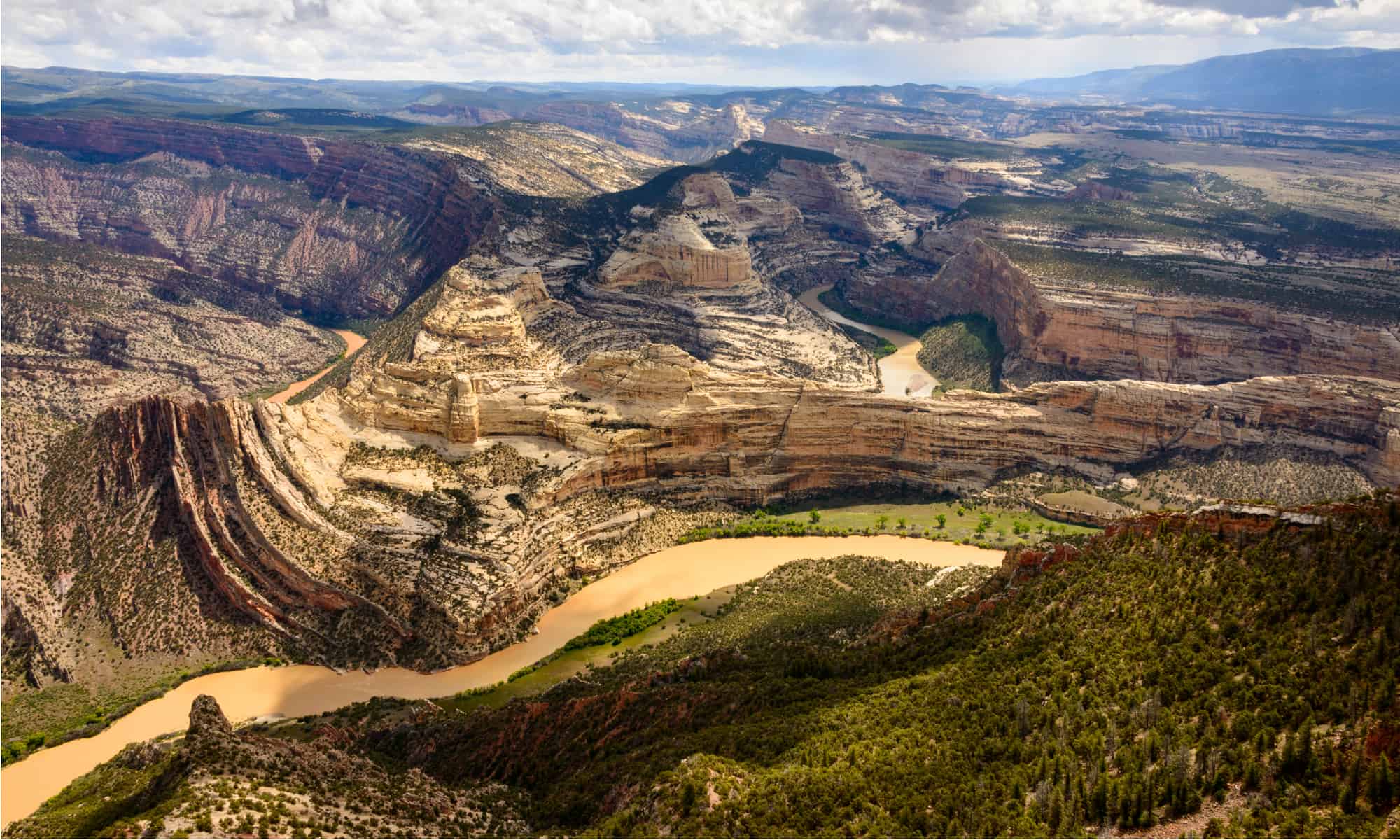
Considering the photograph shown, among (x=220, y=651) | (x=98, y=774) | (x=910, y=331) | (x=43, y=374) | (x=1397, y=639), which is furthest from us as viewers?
(x=910, y=331)

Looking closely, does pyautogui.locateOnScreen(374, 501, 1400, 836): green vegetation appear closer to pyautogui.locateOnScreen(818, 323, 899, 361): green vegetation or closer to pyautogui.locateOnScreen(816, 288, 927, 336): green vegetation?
pyautogui.locateOnScreen(818, 323, 899, 361): green vegetation

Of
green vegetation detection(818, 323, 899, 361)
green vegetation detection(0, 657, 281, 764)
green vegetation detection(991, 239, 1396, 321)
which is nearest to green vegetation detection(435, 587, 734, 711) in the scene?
green vegetation detection(0, 657, 281, 764)

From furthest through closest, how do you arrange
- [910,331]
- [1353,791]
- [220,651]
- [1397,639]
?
1. [910,331]
2. [220,651]
3. [1397,639]
4. [1353,791]

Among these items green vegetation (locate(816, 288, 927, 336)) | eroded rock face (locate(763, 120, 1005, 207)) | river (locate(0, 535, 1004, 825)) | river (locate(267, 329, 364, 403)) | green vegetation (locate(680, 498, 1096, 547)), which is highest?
eroded rock face (locate(763, 120, 1005, 207))

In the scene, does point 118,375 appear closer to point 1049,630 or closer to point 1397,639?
point 1049,630

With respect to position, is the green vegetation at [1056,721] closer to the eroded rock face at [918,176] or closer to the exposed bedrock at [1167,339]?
the exposed bedrock at [1167,339]

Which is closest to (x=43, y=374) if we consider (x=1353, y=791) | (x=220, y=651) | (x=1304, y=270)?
(x=220, y=651)
